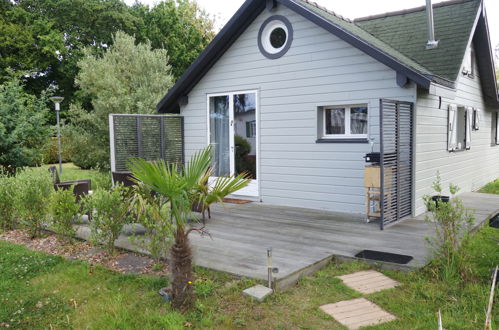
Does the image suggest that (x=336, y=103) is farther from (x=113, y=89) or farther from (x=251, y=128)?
(x=113, y=89)

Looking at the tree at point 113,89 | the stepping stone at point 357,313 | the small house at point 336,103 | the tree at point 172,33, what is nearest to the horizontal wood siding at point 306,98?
the small house at point 336,103

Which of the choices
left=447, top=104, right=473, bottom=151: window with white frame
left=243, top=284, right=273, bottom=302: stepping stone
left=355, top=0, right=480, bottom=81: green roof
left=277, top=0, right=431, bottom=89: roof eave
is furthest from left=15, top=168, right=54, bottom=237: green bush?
left=447, top=104, right=473, bottom=151: window with white frame

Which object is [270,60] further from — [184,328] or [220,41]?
[184,328]

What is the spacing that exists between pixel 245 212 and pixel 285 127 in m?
1.84

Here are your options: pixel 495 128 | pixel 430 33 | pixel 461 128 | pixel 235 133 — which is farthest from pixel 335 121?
pixel 495 128

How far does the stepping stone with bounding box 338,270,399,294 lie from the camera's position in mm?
3826

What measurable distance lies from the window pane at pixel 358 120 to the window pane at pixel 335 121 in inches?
7.1

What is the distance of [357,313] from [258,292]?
32.9 inches

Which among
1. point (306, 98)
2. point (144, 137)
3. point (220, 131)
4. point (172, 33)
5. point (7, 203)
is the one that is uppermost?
point (172, 33)

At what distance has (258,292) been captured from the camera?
356cm

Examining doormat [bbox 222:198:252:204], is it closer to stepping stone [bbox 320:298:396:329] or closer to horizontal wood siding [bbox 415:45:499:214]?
horizontal wood siding [bbox 415:45:499:214]

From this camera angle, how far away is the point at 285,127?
7914 millimetres

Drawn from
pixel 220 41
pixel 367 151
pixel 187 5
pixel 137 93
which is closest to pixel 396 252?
pixel 367 151

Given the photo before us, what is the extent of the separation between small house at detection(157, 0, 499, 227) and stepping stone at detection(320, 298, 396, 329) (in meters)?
2.60
